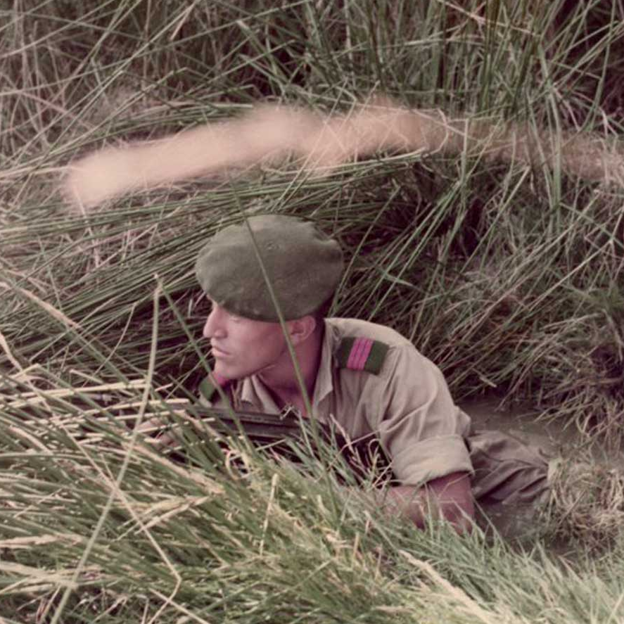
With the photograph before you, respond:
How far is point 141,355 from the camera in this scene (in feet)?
12.1

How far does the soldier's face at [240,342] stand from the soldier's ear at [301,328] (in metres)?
0.06

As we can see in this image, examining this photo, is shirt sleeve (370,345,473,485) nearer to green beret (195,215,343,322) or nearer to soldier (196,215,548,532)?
soldier (196,215,548,532)

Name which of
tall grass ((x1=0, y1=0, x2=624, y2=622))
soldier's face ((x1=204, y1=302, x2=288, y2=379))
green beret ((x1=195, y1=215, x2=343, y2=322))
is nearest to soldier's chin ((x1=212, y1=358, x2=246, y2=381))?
soldier's face ((x1=204, y1=302, x2=288, y2=379))

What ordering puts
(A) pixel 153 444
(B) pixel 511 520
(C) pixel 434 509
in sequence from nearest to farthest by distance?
(A) pixel 153 444 < (C) pixel 434 509 < (B) pixel 511 520

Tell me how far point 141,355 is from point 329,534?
5.01 feet

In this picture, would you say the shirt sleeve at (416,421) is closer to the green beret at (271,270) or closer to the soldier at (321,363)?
the soldier at (321,363)

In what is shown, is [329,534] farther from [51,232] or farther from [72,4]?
[72,4]

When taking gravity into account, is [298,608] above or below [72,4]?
below

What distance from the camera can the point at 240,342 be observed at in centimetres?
290

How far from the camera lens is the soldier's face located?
2898mm

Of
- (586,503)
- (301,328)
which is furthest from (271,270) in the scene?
(586,503)

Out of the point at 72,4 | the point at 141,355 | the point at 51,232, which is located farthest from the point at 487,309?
the point at 72,4

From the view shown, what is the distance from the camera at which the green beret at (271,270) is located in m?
2.86

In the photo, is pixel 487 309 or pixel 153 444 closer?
Answer: pixel 153 444
